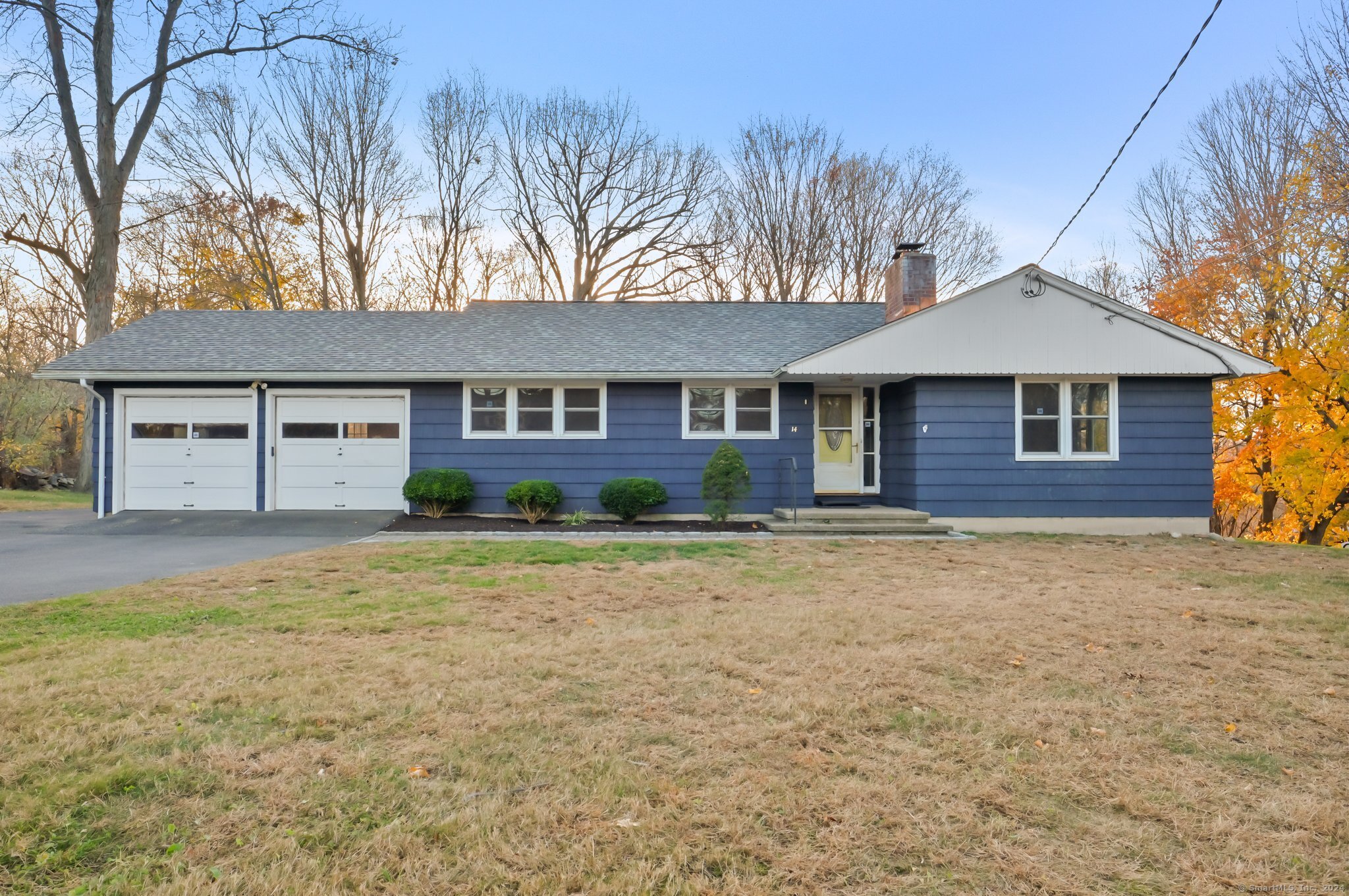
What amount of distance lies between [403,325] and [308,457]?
→ 3.46m

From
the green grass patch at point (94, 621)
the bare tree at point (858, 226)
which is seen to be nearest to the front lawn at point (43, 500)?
the green grass patch at point (94, 621)

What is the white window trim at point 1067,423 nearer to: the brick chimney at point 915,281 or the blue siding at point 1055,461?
the blue siding at point 1055,461

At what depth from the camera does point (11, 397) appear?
20.2 m

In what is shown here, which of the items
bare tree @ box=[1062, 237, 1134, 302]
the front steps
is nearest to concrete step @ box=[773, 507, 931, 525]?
the front steps

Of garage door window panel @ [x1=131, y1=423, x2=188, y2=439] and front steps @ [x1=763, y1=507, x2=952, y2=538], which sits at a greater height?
garage door window panel @ [x1=131, y1=423, x2=188, y2=439]

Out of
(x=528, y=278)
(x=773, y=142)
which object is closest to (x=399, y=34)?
(x=528, y=278)

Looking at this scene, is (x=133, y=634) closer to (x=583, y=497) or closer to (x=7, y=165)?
(x=583, y=497)

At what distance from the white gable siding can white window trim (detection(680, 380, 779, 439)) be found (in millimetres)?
1291

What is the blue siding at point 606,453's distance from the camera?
1255 cm

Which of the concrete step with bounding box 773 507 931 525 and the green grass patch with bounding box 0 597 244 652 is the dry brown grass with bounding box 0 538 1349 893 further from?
the concrete step with bounding box 773 507 931 525

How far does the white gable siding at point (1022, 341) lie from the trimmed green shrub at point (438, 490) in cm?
598

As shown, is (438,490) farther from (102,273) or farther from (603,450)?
(102,273)

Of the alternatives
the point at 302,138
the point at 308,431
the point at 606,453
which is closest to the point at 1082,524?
the point at 606,453

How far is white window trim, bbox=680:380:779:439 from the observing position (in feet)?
41.4
